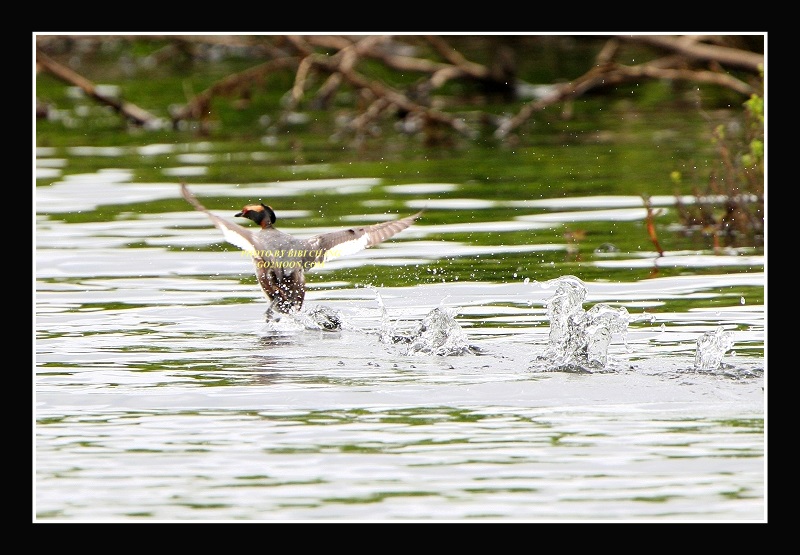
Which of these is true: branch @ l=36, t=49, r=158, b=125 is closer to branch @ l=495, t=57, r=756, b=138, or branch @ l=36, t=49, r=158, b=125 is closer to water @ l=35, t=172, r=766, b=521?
branch @ l=495, t=57, r=756, b=138

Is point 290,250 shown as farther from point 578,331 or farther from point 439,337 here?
point 578,331

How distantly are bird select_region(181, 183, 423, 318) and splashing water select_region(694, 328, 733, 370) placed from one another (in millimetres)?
2723

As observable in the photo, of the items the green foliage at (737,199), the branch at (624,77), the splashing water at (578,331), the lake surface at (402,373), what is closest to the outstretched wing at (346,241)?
the lake surface at (402,373)

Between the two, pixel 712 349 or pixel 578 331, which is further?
pixel 578 331

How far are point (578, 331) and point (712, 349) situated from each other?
865 mm

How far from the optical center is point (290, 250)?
37.2 ft

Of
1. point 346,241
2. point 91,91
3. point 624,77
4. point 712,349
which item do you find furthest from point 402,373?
point 91,91

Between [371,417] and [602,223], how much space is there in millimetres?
7143

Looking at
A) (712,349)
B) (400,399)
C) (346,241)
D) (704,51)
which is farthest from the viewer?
(704,51)

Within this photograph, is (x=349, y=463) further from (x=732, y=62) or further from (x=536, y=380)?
(x=732, y=62)

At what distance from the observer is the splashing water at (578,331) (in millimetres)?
9484

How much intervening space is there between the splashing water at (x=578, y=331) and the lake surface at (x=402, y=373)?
4cm

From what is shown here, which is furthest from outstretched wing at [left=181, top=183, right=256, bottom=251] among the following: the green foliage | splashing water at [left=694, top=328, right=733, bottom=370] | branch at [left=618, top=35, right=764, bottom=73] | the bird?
branch at [left=618, top=35, right=764, bottom=73]

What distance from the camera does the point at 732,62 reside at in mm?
22188
